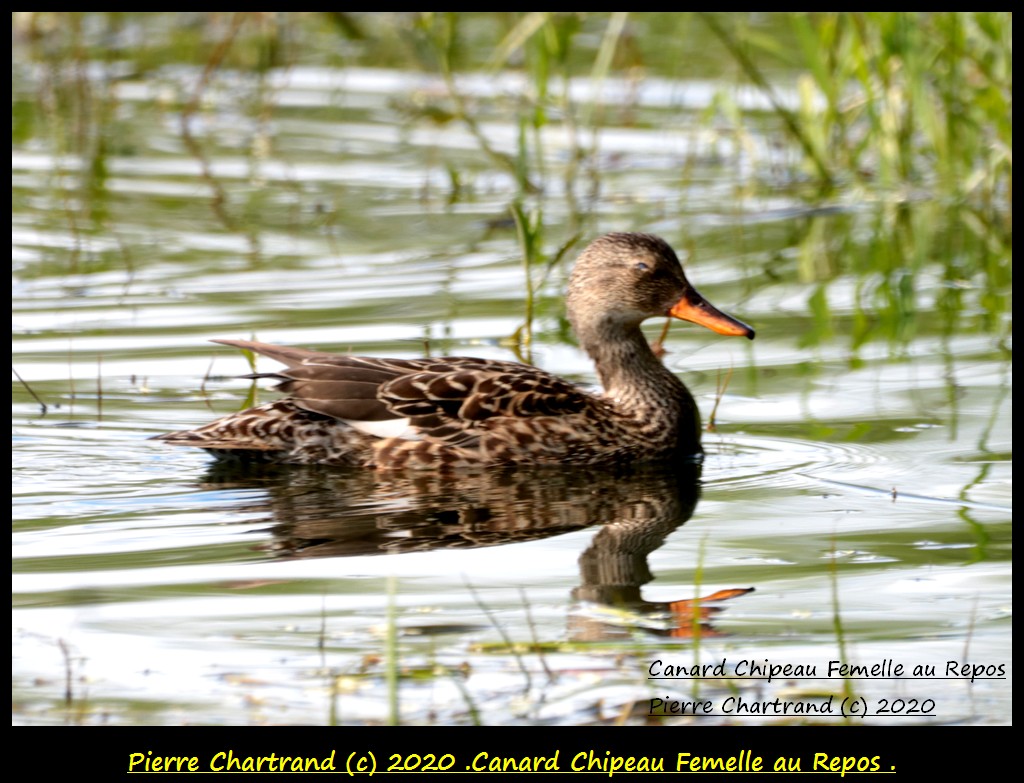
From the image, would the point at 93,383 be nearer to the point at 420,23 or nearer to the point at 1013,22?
the point at 420,23

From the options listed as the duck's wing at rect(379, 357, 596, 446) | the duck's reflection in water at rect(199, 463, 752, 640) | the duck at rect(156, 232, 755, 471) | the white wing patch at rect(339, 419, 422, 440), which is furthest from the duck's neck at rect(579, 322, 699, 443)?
the white wing patch at rect(339, 419, 422, 440)

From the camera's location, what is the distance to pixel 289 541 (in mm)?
6355

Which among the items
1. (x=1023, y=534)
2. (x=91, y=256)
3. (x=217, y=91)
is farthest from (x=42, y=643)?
(x=217, y=91)

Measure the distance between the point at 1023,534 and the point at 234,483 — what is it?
2990mm

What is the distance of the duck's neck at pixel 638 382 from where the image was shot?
779 centimetres

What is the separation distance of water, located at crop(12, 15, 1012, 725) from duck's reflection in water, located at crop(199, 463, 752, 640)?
20 mm

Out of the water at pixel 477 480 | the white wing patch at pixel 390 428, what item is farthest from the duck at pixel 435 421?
the water at pixel 477 480

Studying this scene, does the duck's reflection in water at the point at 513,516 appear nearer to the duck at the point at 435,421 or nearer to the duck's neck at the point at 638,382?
the duck at the point at 435,421

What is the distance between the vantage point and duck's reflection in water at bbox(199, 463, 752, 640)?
563 cm

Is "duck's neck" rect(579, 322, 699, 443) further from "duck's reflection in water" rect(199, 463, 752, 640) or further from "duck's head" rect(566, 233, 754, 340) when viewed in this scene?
"duck's reflection in water" rect(199, 463, 752, 640)

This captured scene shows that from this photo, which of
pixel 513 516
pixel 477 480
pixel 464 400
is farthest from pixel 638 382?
pixel 513 516

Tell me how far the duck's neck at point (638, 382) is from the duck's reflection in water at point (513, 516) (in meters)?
0.20

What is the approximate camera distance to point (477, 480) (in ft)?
24.4

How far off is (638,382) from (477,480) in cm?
94
